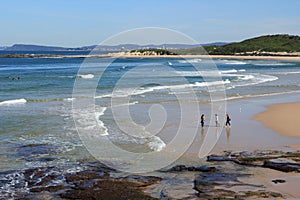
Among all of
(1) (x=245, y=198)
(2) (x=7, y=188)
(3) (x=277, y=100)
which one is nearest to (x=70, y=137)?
(2) (x=7, y=188)

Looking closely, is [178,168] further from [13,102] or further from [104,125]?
[13,102]

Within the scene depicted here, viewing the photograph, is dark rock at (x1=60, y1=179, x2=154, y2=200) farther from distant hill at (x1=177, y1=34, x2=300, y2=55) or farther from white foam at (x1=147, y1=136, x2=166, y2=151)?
distant hill at (x1=177, y1=34, x2=300, y2=55)

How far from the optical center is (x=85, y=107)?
99.7ft

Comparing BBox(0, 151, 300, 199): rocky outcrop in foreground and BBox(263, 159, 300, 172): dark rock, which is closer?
BBox(0, 151, 300, 199): rocky outcrop in foreground

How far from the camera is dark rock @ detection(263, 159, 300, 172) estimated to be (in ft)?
44.9

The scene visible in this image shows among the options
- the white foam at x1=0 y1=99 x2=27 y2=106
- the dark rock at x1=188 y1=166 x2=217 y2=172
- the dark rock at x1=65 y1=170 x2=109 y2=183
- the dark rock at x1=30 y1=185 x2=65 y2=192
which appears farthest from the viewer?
the white foam at x1=0 y1=99 x2=27 y2=106

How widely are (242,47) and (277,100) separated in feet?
456

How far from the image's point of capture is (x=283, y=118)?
25.1 m

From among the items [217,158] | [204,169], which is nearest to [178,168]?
[204,169]

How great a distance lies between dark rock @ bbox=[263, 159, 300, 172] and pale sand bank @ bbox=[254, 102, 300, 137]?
19.7ft

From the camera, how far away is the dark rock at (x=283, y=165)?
44.9ft

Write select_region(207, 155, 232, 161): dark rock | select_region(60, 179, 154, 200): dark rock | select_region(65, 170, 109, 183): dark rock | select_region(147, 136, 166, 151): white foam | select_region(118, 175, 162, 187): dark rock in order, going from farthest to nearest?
1. select_region(147, 136, 166, 151): white foam
2. select_region(207, 155, 232, 161): dark rock
3. select_region(65, 170, 109, 183): dark rock
4. select_region(118, 175, 162, 187): dark rock
5. select_region(60, 179, 154, 200): dark rock

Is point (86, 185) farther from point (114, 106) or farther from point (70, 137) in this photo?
point (114, 106)

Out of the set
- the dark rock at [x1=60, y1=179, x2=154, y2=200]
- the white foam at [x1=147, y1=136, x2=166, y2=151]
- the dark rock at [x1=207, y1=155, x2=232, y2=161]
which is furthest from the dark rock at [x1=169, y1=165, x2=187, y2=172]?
the white foam at [x1=147, y1=136, x2=166, y2=151]
